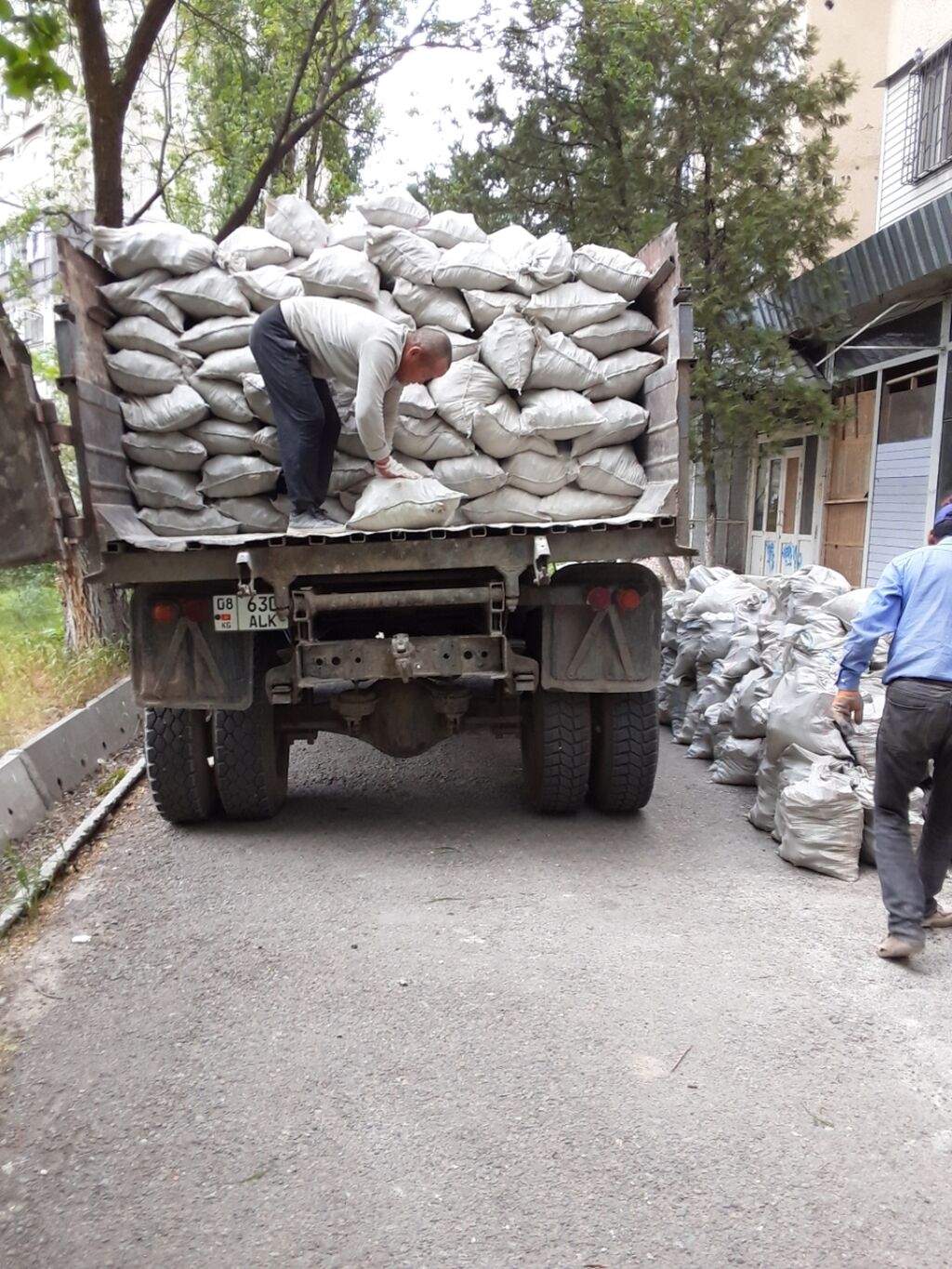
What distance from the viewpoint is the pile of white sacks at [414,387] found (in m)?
4.78

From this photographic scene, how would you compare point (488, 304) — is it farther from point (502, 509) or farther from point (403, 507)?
point (403, 507)

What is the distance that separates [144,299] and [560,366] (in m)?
1.90

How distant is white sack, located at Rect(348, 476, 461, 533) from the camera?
14.1 feet

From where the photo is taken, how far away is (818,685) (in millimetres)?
5047

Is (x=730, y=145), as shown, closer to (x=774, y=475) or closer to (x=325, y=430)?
(x=774, y=475)

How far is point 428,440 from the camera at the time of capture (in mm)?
4789

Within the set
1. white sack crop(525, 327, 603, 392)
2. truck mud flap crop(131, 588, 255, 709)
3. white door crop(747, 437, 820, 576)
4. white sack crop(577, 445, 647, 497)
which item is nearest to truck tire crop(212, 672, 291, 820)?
truck mud flap crop(131, 588, 255, 709)

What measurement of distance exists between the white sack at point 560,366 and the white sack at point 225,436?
1.17 meters

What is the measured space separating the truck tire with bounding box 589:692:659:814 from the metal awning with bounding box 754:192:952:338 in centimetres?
690

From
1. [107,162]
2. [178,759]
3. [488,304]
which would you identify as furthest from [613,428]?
[107,162]

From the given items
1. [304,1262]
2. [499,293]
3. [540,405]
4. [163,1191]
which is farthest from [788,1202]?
[499,293]

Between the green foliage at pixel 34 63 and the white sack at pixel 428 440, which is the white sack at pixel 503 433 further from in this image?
the green foliage at pixel 34 63

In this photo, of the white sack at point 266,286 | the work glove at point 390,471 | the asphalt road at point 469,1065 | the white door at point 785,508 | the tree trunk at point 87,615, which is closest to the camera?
the asphalt road at point 469,1065

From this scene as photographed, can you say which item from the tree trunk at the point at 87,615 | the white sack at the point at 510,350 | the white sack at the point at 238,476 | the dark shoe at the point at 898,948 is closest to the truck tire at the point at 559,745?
the white sack at the point at 510,350
